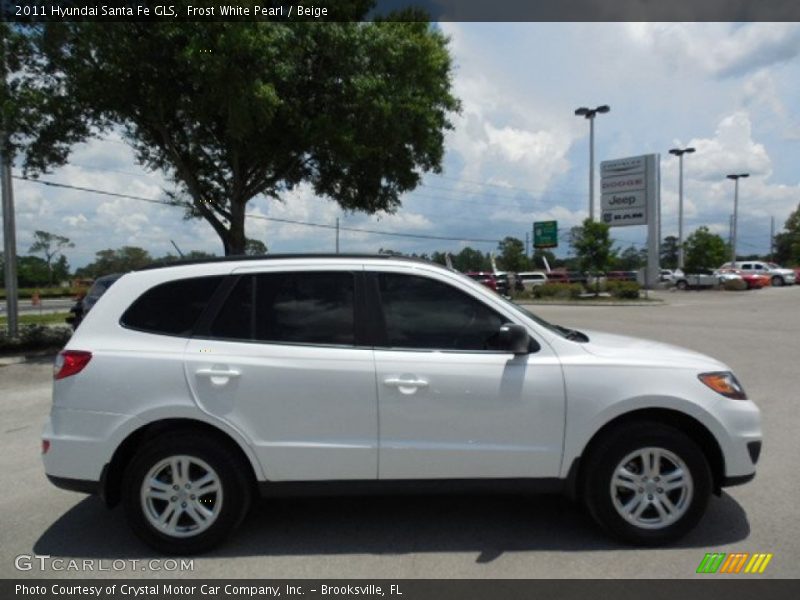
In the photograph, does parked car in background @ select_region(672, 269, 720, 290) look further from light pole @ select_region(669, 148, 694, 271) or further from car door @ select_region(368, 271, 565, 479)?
car door @ select_region(368, 271, 565, 479)

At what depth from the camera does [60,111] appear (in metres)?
13.3

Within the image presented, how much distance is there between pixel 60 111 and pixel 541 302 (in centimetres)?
2601

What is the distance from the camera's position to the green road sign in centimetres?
4675

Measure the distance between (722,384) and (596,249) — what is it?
32.3 meters

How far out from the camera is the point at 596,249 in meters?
35.0

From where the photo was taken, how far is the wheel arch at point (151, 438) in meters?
3.92

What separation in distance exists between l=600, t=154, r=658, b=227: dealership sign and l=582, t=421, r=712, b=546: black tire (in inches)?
1664

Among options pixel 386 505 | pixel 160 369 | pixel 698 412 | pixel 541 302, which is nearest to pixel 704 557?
pixel 698 412

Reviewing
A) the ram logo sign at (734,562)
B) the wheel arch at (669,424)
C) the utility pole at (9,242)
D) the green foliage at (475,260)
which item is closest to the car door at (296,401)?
the wheel arch at (669,424)

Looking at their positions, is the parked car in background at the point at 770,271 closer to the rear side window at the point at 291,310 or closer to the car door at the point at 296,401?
the rear side window at the point at 291,310

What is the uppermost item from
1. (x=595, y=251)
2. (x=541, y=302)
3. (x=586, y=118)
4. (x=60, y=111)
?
(x=586, y=118)

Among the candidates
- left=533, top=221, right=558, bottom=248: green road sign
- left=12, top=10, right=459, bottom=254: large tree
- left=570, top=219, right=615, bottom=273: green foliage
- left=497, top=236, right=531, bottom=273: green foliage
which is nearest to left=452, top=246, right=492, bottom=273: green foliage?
left=497, top=236, right=531, bottom=273: green foliage

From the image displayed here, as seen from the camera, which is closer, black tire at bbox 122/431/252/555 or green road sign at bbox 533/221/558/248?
black tire at bbox 122/431/252/555

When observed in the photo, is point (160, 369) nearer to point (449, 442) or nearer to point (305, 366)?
point (305, 366)
